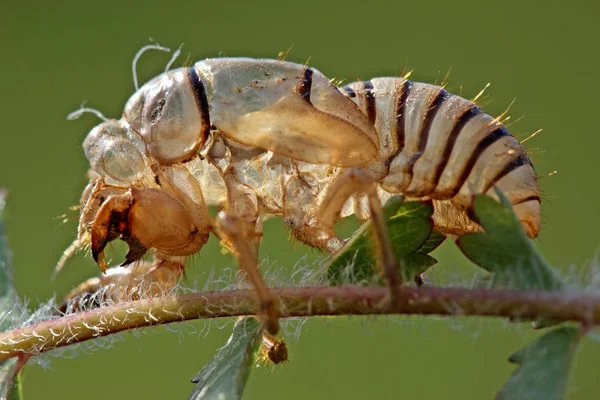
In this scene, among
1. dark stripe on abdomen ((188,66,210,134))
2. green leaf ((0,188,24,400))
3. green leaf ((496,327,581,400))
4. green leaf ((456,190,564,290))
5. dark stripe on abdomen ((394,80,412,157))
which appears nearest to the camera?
green leaf ((496,327,581,400))

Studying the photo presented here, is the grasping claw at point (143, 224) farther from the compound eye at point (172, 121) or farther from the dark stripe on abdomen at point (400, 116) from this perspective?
the dark stripe on abdomen at point (400, 116)

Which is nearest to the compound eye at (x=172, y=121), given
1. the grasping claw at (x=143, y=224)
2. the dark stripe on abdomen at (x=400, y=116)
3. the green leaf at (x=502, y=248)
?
the grasping claw at (x=143, y=224)

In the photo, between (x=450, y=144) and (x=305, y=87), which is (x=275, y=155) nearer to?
(x=305, y=87)

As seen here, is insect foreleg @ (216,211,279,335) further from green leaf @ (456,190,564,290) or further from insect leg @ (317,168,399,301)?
green leaf @ (456,190,564,290)

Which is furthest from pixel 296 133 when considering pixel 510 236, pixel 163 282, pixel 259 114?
pixel 510 236

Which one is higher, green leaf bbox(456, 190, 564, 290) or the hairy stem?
green leaf bbox(456, 190, 564, 290)

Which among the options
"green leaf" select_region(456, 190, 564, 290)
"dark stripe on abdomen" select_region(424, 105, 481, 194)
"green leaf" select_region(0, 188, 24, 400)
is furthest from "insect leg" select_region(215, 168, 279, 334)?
"green leaf" select_region(0, 188, 24, 400)

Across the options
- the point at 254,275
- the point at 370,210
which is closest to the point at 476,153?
the point at 370,210
